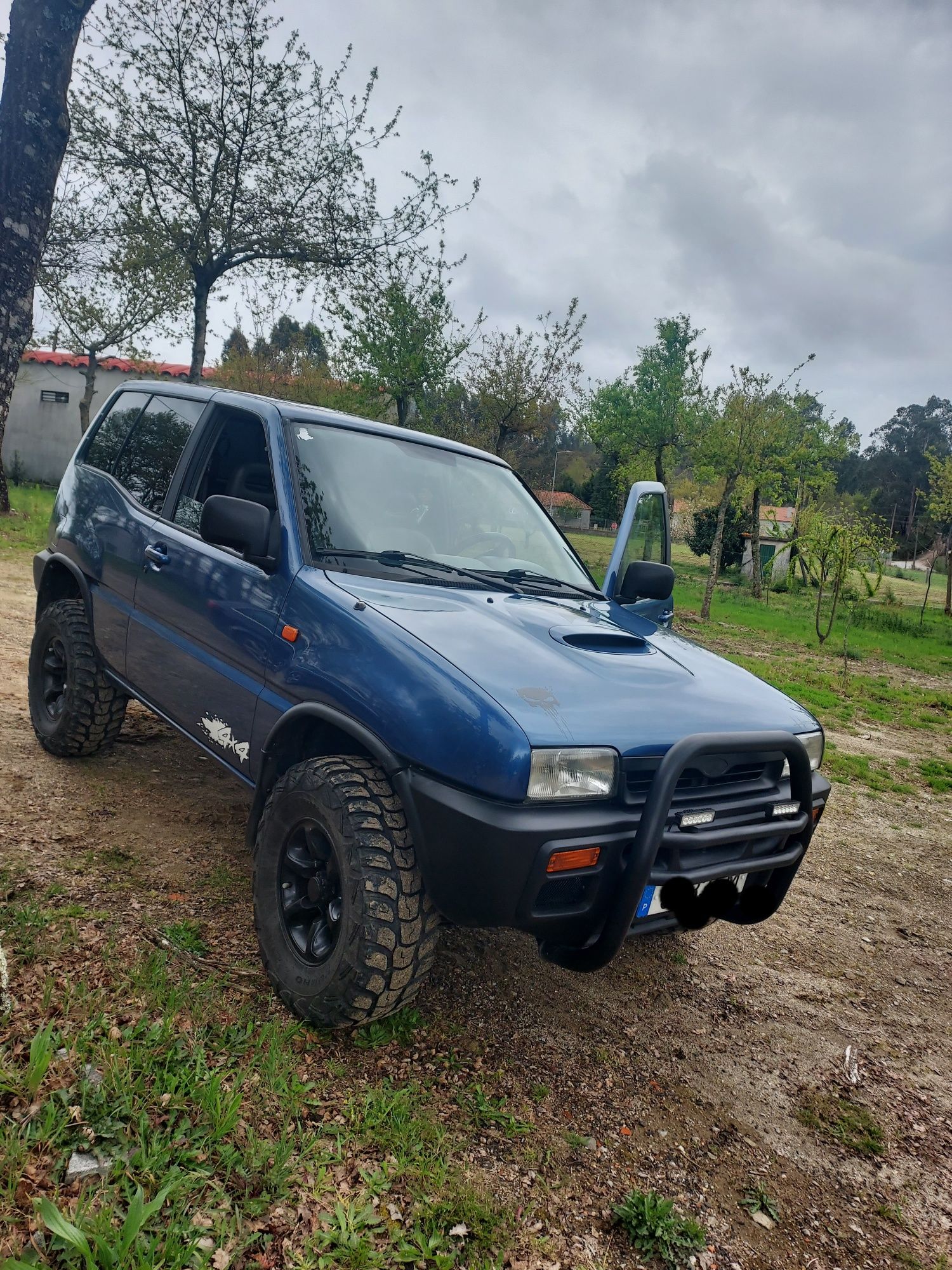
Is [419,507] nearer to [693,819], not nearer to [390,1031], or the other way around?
[693,819]

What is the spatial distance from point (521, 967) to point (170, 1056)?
1.36 m

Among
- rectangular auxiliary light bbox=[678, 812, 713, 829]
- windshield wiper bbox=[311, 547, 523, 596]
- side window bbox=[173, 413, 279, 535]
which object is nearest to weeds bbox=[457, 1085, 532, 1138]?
rectangular auxiliary light bbox=[678, 812, 713, 829]

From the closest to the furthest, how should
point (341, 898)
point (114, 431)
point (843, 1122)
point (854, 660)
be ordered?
point (341, 898)
point (843, 1122)
point (114, 431)
point (854, 660)

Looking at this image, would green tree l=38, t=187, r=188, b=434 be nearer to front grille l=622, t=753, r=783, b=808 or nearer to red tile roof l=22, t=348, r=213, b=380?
red tile roof l=22, t=348, r=213, b=380

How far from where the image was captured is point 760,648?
13.4 m

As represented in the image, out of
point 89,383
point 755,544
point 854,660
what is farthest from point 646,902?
point 755,544

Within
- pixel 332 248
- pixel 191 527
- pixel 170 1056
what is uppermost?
pixel 332 248

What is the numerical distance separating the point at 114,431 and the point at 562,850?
3476 millimetres

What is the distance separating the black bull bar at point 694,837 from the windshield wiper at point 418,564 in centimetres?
106

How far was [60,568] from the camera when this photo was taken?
14.0 feet

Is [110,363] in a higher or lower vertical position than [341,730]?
higher

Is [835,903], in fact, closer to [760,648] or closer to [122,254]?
[760,648]

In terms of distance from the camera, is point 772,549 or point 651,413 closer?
point 651,413

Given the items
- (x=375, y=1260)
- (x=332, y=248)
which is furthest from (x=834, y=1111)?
(x=332, y=248)
